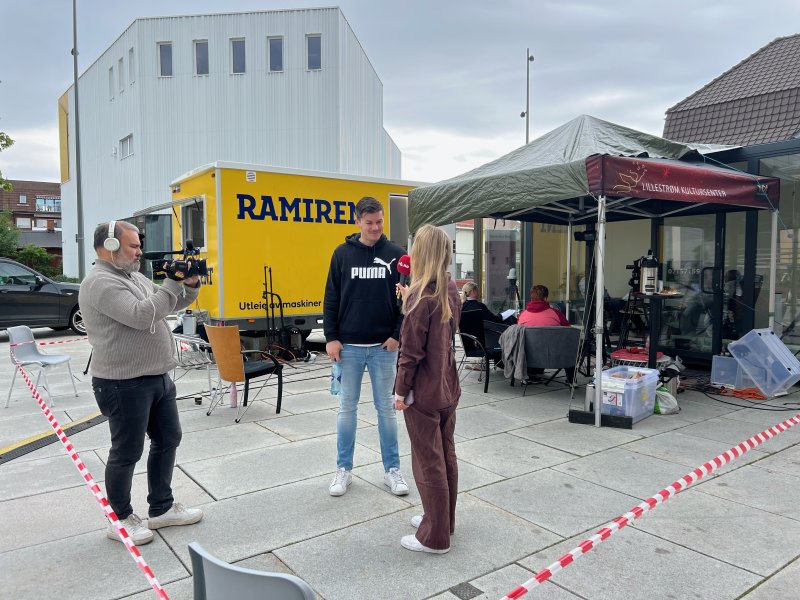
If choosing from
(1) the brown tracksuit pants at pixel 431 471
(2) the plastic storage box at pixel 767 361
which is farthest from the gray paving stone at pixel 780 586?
(2) the plastic storage box at pixel 767 361

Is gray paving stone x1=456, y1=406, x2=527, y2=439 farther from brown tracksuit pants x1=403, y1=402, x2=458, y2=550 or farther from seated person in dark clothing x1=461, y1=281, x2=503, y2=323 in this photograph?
brown tracksuit pants x1=403, y1=402, x2=458, y2=550

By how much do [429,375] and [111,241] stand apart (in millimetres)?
1644

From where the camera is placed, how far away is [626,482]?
396 cm

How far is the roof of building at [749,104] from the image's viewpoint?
845 centimetres

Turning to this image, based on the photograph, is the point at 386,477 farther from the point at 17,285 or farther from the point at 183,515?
the point at 17,285

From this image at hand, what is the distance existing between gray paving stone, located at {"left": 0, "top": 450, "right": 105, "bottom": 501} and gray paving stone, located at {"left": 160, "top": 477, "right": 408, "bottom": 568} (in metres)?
1.18

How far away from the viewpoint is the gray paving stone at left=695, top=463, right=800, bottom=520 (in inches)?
141

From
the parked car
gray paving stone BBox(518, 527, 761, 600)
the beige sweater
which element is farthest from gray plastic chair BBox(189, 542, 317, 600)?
the parked car

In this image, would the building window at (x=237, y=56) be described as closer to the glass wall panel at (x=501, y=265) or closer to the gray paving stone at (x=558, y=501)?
the glass wall panel at (x=501, y=265)

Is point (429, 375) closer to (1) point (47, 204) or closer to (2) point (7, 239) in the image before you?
(2) point (7, 239)

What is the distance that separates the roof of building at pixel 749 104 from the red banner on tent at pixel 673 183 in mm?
2029

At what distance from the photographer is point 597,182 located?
501cm

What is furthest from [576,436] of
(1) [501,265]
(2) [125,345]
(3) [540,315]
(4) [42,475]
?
(1) [501,265]

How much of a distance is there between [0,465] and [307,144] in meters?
21.5
